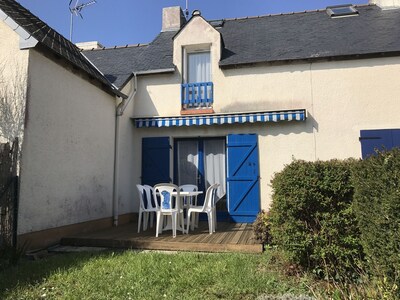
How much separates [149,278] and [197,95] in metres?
A: 7.57

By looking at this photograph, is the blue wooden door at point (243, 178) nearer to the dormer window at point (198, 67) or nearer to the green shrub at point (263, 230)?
the dormer window at point (198, 67)

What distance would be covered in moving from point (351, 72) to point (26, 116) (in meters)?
9.49

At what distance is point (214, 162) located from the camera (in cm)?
1128

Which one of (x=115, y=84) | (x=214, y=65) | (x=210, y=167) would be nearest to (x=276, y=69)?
(x=214, y=65)

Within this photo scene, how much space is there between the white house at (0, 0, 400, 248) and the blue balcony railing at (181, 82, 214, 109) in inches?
1.5

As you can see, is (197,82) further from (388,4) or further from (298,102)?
(388,4)

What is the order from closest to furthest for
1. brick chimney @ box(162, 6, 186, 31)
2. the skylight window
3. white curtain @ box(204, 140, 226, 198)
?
1. white curtain @ box(204, 140, 226, 198)
2. the skylight window
3. brick chimney @ box(162, 6, 186, 31)

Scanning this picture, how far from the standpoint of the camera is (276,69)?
10.8 m

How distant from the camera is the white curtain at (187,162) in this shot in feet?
37.3

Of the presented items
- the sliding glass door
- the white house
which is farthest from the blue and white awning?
the sliding glass door

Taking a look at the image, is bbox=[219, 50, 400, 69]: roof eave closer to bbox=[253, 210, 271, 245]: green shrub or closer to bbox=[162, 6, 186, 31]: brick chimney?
bbox=[162, 6, 186, 31]: brick chimney

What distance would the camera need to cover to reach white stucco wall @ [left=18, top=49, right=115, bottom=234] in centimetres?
671

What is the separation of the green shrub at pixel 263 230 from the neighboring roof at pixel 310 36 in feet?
20.2

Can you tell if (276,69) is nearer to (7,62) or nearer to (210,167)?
(210,167)
